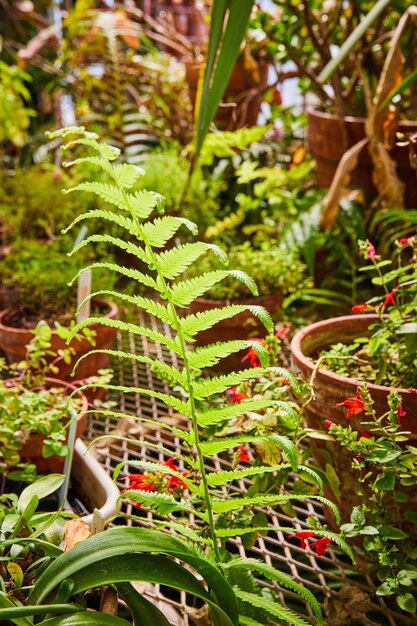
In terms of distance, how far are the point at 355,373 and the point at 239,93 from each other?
1762 millimetres

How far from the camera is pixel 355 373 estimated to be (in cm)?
118

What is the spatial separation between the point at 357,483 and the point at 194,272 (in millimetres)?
949

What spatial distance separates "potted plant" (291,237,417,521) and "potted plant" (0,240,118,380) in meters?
0.54

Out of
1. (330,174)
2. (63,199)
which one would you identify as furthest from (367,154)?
(63,199)

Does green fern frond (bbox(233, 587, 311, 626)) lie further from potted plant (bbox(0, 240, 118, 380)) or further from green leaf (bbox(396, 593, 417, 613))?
potted plant (bbox(0, 240, 118, 380))

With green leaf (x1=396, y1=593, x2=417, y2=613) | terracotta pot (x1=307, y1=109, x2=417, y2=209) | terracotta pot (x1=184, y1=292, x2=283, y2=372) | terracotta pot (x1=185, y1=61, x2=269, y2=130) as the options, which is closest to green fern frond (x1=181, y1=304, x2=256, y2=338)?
green leaf (x1=396, y1=593, x2=417, y2=613)

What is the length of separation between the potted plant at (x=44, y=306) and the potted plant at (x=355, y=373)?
54 cm

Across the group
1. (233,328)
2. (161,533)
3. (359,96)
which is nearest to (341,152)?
(359,96)

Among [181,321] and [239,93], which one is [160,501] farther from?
[239,93]

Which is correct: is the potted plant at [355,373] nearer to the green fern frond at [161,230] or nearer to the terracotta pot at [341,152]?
the green fern frond at [161,230]

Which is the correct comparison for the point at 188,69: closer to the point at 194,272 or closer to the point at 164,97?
the point at 164,97

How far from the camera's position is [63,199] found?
250cm

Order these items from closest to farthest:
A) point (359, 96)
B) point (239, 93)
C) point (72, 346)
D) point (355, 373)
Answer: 1. point (355, 373)
2. point (72, 346)
3. point (359, 96)
4. point (239, 93)

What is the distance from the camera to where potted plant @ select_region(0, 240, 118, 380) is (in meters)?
1.58
